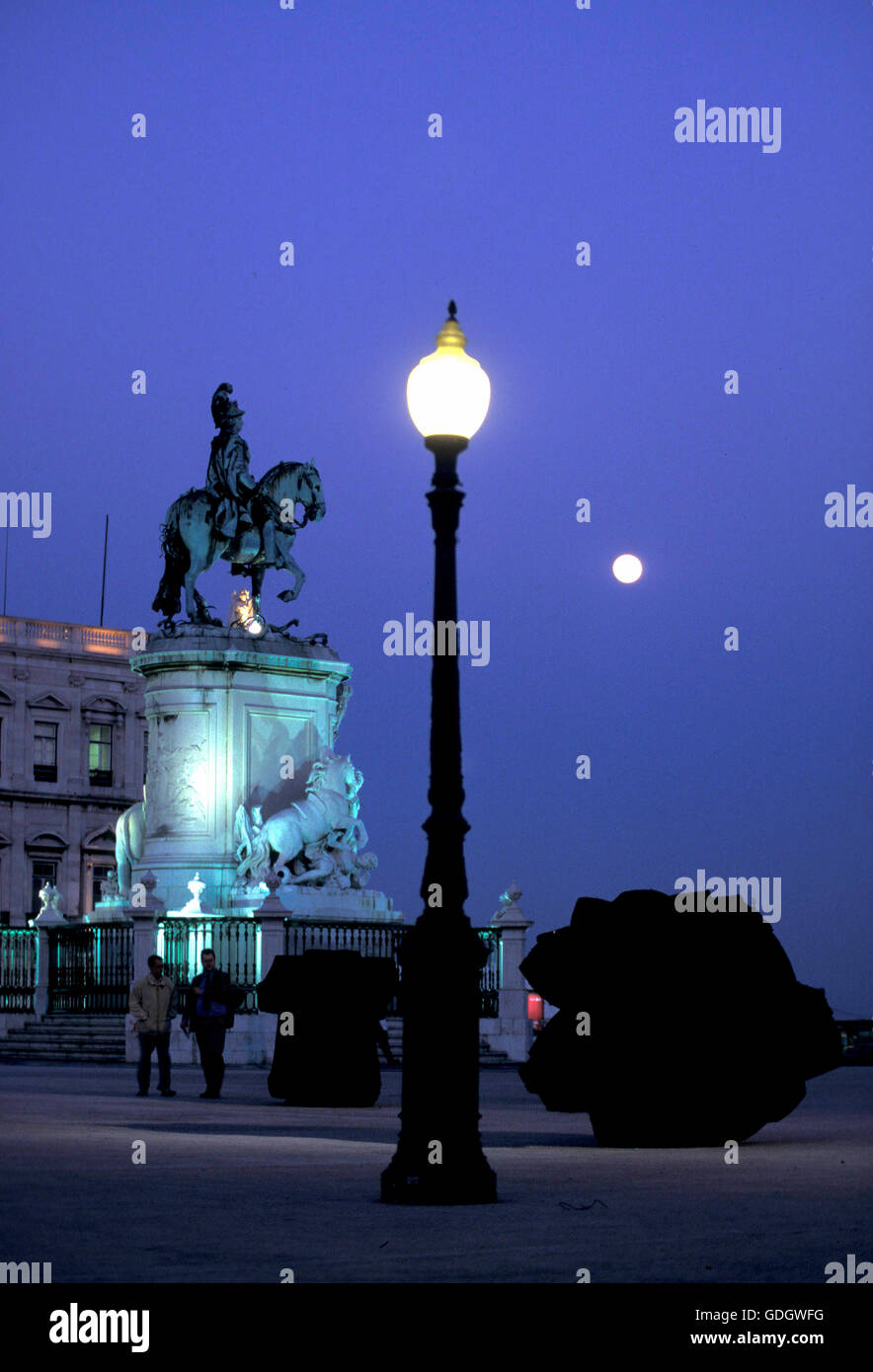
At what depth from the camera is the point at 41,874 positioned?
85188 mm

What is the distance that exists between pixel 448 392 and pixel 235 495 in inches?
1150

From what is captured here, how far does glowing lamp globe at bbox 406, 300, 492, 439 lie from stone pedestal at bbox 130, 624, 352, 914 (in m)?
27.5

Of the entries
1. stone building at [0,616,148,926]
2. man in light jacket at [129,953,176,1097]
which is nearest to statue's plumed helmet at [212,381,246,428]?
man in light jacket at [129,953,176,1097]

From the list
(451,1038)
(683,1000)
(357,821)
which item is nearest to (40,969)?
(357,821)

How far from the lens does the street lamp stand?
11.7 m

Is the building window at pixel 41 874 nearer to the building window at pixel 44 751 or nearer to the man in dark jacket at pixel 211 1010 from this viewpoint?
the building window at pixel 44 751

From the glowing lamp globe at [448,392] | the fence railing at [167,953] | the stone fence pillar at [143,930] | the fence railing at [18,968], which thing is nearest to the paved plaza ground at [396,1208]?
the glowing lamp globe at [448,392]

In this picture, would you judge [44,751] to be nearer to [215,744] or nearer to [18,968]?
[18,968]

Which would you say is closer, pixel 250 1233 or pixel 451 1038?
pixel 250 1233

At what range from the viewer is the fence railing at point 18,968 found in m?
43.3

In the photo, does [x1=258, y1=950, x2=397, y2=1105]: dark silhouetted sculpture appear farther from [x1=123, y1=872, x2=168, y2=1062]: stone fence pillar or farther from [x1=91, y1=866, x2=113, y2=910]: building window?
[x1=91, y1=866, x2=113, y2=910]: building window
